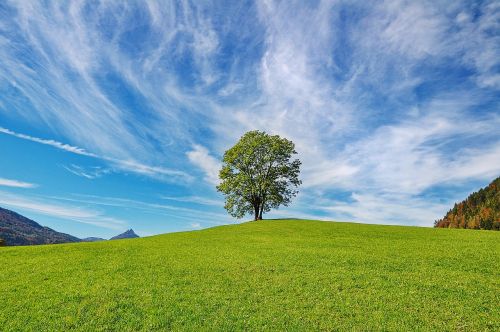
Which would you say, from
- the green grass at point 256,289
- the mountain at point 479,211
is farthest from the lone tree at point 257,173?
the mountain at point 479,211

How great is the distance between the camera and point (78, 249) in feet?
115

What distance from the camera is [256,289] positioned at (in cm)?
1973

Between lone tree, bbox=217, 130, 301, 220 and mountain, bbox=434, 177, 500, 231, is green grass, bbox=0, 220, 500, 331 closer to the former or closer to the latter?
lone tree, bbox=217, 130, 301, 220

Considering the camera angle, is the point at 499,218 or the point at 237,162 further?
the point at 499,218

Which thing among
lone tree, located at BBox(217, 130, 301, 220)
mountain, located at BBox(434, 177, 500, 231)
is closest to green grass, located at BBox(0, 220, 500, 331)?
lone tree, located at BBox(217, 130, 301, 220)

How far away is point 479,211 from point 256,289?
606ft

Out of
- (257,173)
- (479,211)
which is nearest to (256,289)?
(257,173)

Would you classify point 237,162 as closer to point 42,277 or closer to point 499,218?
point 42,277

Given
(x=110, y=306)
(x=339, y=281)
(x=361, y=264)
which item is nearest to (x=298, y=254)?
(x=361, y=264)

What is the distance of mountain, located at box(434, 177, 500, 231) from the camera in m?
151

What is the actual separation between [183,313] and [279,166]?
5887 cm

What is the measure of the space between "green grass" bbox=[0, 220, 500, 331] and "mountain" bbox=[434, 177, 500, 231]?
14272cm

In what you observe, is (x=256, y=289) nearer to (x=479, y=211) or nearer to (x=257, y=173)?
(x=257, y=173)

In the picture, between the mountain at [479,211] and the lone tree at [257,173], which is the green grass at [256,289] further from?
the mountain at [479,211]
